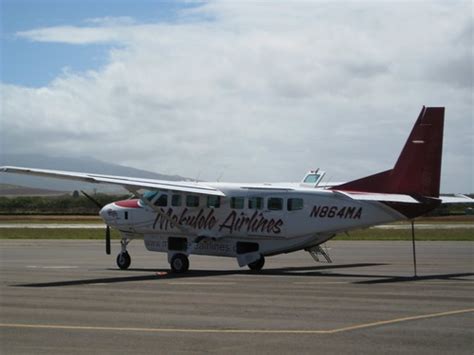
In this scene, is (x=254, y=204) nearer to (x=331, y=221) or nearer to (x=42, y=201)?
(x=331, y=221)

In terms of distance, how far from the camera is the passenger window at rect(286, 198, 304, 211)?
26609 mm

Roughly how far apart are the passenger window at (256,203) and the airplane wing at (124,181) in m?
0.90

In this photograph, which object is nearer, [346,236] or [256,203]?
[256,203]

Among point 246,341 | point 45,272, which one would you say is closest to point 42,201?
point 45,272

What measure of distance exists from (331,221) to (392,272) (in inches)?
93.4

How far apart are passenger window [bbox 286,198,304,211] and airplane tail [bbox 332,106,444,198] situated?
286cm

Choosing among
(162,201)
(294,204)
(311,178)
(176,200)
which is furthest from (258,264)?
(311,178)

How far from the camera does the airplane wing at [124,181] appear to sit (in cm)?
2570

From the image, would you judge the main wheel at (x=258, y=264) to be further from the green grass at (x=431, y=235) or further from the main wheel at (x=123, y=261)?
the green grass at (x=431, y=235)

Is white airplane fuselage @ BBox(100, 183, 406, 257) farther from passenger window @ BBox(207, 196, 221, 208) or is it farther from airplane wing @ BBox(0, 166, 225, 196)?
airplane wing @ BBox(0, 166, 225, 196)

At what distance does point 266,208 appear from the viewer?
27156mm

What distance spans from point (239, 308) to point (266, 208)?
33.5ft

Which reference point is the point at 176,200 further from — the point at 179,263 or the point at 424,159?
the point at 424,159

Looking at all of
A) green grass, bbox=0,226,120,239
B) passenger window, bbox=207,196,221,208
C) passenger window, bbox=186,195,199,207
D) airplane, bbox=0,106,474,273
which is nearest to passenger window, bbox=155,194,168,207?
airplane, bbox=0,106,474,273
